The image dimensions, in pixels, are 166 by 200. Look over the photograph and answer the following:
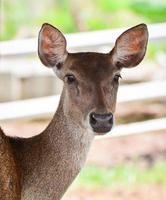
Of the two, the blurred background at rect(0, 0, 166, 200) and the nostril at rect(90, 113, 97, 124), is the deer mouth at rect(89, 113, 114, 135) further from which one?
the blurred background at rect(0, 0, 166, 200)

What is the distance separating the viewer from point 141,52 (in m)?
3.65

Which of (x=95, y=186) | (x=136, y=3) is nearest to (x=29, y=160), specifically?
(x=95, y=186)

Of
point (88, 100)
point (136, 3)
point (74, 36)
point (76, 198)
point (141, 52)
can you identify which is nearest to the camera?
point (88, 100)

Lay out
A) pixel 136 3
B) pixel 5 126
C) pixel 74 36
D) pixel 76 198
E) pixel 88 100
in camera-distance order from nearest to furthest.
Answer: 1. pixel 88 100
2. pixel 74 36
3. pixel 76 198
4. pixel 5 126
5. pixel 136 3

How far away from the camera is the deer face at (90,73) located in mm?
3314

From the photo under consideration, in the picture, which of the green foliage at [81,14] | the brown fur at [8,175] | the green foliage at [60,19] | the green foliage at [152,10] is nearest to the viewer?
the brown fur at [8,175]

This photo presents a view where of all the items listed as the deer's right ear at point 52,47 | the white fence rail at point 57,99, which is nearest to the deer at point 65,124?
the deer's right ear at point 52,47

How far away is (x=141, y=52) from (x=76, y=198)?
1960mm

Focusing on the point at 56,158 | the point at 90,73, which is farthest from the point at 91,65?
the point at 56,158

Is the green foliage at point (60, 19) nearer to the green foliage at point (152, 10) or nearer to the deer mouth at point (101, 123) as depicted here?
the green foliage at point (152, 10)

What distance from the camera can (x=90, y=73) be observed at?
11.2 ft

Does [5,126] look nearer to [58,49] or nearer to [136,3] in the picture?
[58,49]

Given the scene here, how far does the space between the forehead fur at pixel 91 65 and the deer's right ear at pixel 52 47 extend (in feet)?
0.17

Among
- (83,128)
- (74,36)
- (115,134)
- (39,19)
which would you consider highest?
(83,128)
